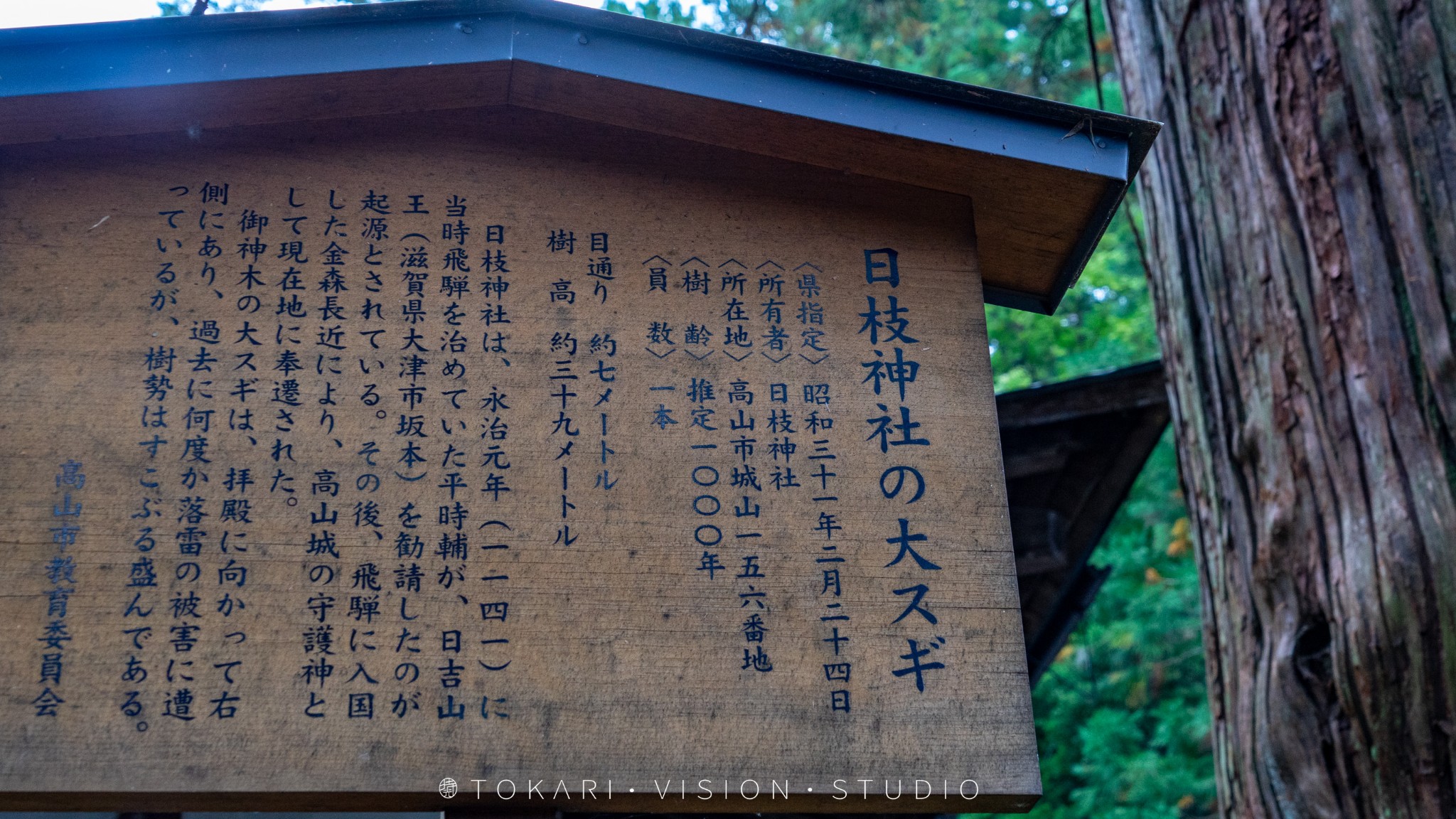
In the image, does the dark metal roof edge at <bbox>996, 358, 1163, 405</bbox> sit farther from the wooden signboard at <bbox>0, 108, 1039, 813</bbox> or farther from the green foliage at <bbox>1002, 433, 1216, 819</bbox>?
the green foliage at <bbox>1002, 433, 1216, 819</bbox>

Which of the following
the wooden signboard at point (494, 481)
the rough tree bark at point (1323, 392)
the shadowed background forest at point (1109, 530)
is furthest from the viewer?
the shadowed background forest at point (1109, 530)

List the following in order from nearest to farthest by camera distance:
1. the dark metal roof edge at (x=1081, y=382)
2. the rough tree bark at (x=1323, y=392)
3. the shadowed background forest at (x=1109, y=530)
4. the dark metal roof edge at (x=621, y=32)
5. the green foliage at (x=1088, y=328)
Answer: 1. the dark metal roof edge at (x=621, y=32)
2. the rough tree bark at (x=1323, y=392)
3. the dark metal roof edge at (x=1081, y=382)
4. the shadowed background forest at (x=1109, y=530)
5. the green foliage at (x=1088, y=328)

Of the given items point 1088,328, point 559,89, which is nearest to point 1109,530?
point 1088,328

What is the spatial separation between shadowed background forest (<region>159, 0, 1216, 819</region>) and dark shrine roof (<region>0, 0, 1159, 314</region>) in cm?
465

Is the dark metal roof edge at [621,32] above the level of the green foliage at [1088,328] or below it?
below

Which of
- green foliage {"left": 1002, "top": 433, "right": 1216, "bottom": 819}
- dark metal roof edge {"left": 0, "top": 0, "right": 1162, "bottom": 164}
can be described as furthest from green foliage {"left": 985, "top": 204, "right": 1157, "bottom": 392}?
dark metal roof edge {"left": 0, "top": 0, "right": 1162, "bottom": 164}

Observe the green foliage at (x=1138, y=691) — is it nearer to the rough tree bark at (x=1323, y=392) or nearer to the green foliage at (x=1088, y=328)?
the green foliage at (x=1088, y=328)

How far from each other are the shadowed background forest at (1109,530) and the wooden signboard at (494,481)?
477 cm

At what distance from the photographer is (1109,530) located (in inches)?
352

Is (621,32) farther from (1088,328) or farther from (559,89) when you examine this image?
(1088,328)

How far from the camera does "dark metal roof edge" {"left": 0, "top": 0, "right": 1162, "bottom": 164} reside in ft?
6.82

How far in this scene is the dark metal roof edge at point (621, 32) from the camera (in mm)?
2078

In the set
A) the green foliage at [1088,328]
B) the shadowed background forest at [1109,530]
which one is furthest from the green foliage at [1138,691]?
the green foliage at [1088,328]

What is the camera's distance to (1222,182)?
3.24 meters
